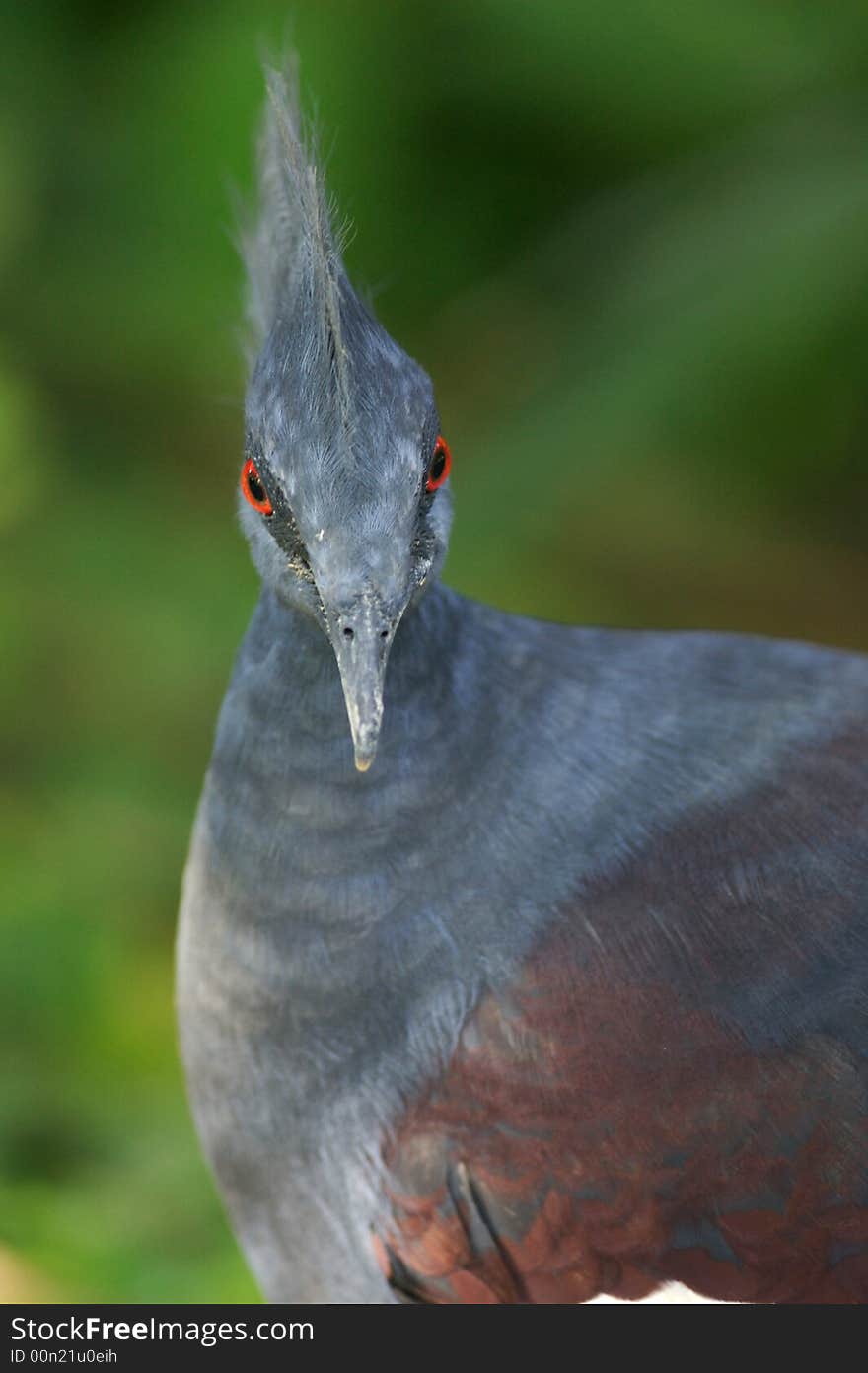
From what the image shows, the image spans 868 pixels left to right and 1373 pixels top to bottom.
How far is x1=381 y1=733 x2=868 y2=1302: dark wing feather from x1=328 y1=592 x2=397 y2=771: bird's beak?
1.33 ft

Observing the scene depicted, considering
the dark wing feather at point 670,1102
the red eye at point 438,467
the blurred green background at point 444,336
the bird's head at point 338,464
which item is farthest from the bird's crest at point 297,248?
the blurred green background at point 444,336

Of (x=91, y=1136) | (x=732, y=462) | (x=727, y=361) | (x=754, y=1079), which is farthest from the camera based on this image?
(x=732, y=462)

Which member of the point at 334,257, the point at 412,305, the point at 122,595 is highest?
the point at 412,305

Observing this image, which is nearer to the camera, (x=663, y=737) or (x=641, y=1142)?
(x=641, y=1142)

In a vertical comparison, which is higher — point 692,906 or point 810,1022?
point 692,906

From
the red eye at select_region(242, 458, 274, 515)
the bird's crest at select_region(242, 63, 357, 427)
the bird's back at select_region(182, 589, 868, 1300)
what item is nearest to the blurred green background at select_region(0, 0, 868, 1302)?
the bird's back at select_region(182, 589, 868, 1300)

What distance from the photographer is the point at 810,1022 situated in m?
1.73

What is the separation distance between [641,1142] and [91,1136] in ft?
4.34

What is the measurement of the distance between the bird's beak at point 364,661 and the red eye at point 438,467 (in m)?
0.19

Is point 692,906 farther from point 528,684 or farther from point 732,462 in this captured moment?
point 732,462

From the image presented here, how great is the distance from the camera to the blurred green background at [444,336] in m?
3.34

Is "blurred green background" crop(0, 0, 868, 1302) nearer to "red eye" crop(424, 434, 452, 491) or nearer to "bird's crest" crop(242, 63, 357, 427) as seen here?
"bird's crest" crop(242, 63, 357, 427)

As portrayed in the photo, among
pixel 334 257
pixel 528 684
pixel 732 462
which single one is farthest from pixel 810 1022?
pixel 732 462

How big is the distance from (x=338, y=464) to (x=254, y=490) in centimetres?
15
